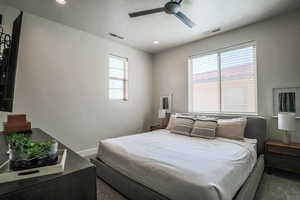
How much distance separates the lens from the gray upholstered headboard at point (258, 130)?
2795 millimetres

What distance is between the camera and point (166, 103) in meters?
4.75

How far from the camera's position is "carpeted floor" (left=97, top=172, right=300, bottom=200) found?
6.48 ft

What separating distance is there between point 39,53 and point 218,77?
13.3 ft

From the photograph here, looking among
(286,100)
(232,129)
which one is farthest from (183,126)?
(286,100)

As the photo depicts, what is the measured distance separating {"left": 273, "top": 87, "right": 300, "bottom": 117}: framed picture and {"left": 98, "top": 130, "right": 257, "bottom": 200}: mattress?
0.99 meters

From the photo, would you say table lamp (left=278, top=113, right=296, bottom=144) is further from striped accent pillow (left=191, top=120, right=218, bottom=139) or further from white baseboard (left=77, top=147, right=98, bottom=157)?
white baseboard (left=77, top=147, right=98, bottom=157)

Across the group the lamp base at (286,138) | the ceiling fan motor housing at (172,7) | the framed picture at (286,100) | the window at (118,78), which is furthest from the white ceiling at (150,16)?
the lamp base at (286,138)

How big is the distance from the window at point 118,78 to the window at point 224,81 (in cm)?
193

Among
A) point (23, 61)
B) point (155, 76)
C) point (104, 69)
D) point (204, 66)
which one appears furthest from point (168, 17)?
point (23, 61)

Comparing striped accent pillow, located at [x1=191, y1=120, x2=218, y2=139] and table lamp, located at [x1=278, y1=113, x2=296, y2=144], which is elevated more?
table lamp, located at [x1=278, y1=113, x2=296, y2=144]

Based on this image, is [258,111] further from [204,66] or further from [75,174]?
[75,174]

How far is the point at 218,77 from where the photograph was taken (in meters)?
3.79

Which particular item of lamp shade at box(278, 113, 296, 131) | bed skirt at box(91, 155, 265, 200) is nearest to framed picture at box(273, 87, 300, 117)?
lamp shade at box(278, 113, 296, 131)

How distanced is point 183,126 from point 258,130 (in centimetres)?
140
